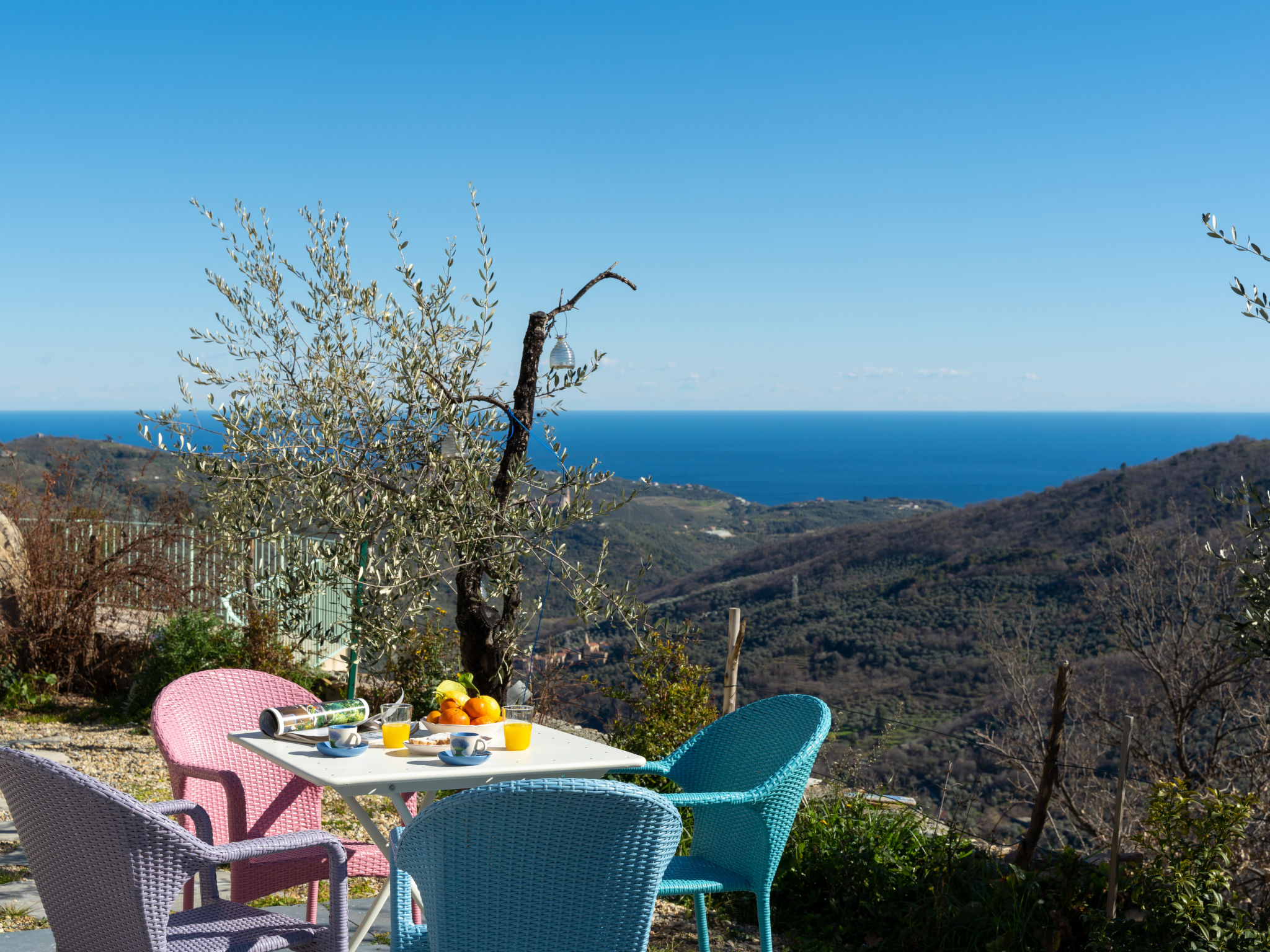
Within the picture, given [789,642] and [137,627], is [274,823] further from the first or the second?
[789,642]

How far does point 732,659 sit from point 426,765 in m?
2.95

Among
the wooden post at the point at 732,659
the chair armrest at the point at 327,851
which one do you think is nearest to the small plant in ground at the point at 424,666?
the wooden post at the point at 732,659

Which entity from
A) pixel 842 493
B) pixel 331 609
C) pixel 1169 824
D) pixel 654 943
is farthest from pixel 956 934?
pixel 842 493

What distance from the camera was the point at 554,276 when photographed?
489cm

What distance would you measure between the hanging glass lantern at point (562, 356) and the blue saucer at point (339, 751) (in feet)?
7.57

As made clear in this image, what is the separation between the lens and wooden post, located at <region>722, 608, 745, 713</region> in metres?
5.41

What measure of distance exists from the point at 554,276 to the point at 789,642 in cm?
2467

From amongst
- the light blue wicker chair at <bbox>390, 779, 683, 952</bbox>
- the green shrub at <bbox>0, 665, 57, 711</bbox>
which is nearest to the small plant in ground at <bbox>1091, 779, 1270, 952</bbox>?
the light blue wicker chair at <bbox>390, 779, 683, 952</bbox>

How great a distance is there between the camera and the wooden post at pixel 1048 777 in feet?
13.0

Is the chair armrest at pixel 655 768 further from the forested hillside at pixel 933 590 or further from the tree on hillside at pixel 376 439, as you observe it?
the forested hillside at pixel 933 590

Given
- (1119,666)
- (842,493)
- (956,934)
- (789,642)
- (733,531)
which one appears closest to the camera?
(956,934)

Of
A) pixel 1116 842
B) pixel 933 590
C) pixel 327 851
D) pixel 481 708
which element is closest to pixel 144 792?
pixel 481 708

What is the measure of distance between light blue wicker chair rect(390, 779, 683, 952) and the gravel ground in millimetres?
1775

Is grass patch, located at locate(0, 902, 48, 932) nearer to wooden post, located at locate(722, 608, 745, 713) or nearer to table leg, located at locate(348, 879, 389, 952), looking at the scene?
table leg, located at locate(348, 879, 389, 952)
